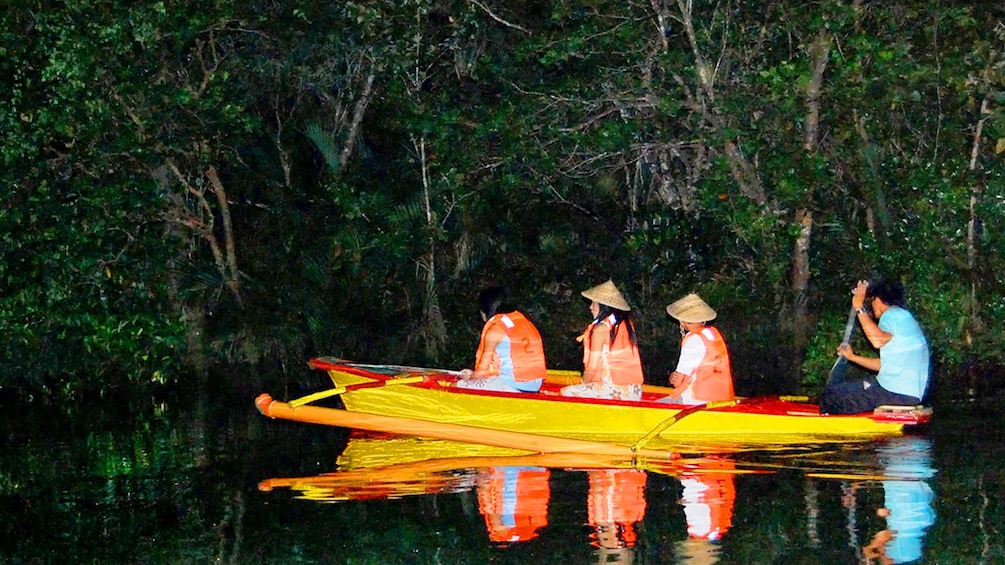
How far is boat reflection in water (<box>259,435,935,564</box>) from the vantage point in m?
8.83

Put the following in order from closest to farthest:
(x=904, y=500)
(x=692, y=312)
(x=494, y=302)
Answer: (x=904, y=500) < (x=692, y=312) < (x=494, y=302)

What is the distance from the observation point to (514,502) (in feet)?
33.4

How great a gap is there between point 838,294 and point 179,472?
9233mm

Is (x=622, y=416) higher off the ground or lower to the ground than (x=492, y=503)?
higher

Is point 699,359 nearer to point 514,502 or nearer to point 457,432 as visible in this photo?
point 457,432

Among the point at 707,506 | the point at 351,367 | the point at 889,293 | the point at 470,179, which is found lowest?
the point at 707,506

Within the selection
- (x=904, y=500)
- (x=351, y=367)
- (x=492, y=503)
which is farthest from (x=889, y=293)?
(x=351, y=367)

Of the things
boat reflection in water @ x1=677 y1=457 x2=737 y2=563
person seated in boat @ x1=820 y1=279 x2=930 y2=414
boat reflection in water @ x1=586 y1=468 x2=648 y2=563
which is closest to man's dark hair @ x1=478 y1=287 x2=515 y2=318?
boat reflection in water @ x1=586 y1=468 x2=648 y2=563

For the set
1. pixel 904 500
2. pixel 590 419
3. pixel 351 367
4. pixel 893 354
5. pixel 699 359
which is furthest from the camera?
pixel 351 367

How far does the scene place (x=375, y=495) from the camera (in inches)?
421

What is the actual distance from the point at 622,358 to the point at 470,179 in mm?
6692

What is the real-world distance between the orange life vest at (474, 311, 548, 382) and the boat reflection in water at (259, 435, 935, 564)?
817mm

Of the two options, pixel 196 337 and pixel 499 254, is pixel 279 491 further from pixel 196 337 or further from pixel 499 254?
pixel 499 254

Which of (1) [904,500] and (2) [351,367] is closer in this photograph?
(1) [904,500]
